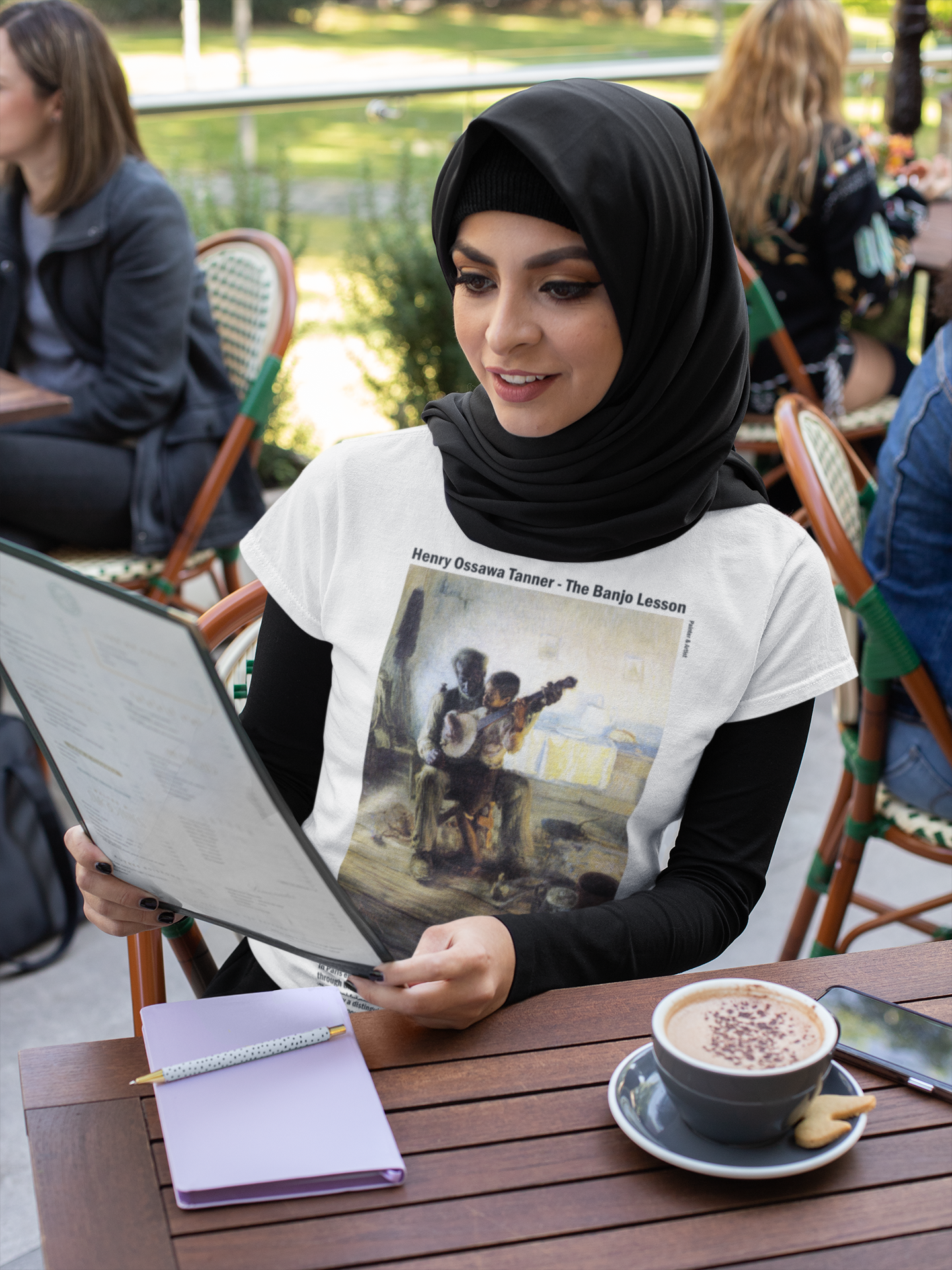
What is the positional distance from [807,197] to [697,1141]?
3.00m

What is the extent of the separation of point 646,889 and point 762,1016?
15.3 inches

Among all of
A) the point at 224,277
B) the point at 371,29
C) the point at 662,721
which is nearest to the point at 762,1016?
the point at 662,721

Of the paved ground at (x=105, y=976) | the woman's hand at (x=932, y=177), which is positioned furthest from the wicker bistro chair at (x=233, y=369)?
the woman's hand at (x=932, y=177)

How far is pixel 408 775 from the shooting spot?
1.19m

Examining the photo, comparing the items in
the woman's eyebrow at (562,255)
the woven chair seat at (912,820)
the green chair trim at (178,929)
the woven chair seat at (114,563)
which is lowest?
the woven chair seat at (114,563)

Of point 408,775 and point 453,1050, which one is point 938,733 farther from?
point 453,1050

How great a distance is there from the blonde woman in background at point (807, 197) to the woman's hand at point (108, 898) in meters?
2.66

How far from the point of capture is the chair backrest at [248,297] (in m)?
2.77

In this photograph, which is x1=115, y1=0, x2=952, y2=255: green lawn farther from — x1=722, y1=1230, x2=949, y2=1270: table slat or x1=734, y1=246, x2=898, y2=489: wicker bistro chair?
x1=722, y1=1230, x2=949, y2=1270: table slat

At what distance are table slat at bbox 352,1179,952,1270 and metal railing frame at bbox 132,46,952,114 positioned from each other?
3.33 metres

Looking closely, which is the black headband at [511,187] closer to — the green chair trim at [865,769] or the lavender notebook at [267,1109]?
the lavender notebook at [267,1109]

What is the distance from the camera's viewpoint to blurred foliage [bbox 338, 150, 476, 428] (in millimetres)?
4121

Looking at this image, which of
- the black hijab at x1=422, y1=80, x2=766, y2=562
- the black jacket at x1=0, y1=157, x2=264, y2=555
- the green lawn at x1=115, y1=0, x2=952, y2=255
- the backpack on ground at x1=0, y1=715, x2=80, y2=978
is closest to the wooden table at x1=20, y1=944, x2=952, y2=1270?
the black hijab at x1=422, y1=80, x2=766, y2=562

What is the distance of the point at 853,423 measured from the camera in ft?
11.3
